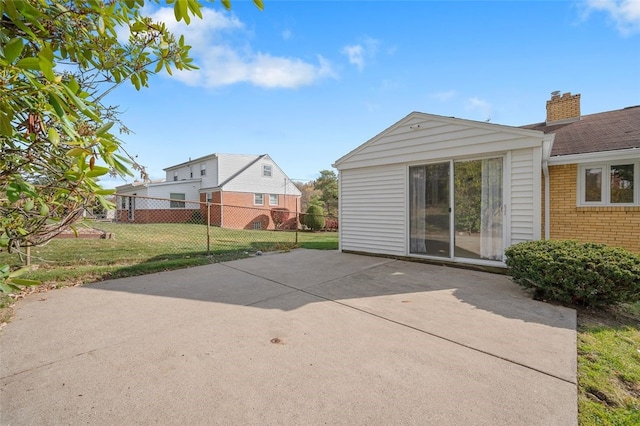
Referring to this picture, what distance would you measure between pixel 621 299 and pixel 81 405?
5.71m

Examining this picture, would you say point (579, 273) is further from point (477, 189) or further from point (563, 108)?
point (563, 108)

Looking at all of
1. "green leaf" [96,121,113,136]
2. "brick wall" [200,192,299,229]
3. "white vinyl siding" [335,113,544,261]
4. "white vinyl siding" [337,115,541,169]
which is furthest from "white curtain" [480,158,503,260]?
"brick wall" [200,192,299,229]

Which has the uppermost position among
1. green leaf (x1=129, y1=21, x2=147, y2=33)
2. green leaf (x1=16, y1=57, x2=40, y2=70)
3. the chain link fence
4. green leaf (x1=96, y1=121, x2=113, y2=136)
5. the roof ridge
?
the roof ridge

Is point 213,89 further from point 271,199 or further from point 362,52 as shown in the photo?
point 271,199

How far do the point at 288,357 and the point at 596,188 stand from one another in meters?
7.07

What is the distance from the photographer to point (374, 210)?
25.3 ft

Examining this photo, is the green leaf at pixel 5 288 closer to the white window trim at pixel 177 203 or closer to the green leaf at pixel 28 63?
the green leaf at pixel 28 63

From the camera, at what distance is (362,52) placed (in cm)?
827

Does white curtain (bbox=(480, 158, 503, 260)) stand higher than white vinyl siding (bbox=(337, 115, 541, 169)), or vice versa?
white vinyl siding (bbox=(337, 115, 541, 169))

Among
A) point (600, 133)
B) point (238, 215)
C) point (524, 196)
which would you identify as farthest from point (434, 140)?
point (238, 215)

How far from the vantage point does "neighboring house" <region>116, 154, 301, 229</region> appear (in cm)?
2053

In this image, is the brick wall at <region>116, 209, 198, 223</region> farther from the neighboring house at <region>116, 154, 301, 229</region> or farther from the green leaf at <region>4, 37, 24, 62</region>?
the green leaf at <region>4, 37, 24, 62</region>

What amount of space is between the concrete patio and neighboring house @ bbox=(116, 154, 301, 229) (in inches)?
636

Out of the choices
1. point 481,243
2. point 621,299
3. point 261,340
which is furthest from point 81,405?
point 481,243
